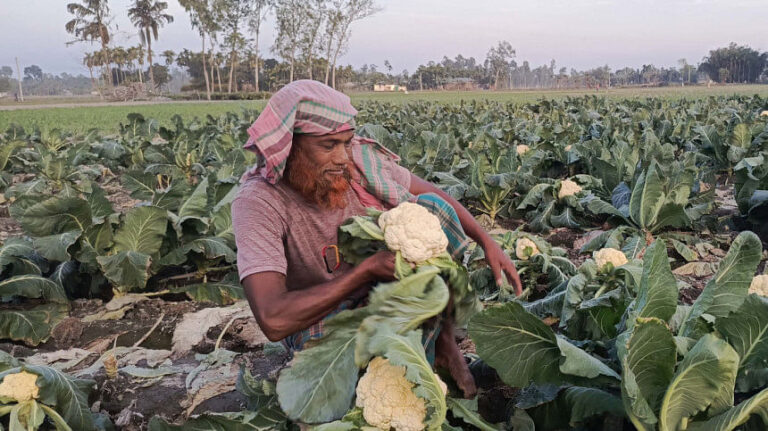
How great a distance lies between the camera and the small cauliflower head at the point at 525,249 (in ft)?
11.0

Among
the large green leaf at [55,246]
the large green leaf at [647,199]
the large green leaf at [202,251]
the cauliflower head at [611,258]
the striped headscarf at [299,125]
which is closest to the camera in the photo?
the striped headscarf at [299,125]

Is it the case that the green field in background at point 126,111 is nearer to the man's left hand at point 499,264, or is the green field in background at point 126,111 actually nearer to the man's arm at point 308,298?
the man's arm at point 308,298

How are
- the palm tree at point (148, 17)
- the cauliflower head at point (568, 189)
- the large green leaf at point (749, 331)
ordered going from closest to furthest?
the large green leaf at point (749, 331) → the cauliflower head at point (568, 189) → the palm tree at point (148, 17)

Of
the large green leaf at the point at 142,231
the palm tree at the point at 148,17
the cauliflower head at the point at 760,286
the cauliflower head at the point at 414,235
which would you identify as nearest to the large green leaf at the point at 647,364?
the cauliflower head at the point at 414,235

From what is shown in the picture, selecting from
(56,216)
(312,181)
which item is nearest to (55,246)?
(56,216)

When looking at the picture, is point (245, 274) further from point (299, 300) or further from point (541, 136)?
point (541, 136)

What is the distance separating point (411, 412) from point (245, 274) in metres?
0.77

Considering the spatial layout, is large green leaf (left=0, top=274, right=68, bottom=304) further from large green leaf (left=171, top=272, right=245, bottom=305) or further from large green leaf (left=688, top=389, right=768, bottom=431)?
large green leaf (left=688, top=389, right=768, bottom=431)

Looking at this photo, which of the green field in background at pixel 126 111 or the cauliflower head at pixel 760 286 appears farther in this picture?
the green field in background at pixel 126 111

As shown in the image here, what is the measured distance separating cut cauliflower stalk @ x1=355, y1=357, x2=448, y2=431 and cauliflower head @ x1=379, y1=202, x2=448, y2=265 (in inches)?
14.3

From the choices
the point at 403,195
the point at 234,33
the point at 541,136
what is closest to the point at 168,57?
the point at 234,33

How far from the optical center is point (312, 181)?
2.17 metres

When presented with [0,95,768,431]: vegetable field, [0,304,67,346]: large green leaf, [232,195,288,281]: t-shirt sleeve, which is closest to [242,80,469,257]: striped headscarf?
[232,195,288,281]: t-shirt sleeve

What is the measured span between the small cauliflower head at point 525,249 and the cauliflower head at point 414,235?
1.61 metres
